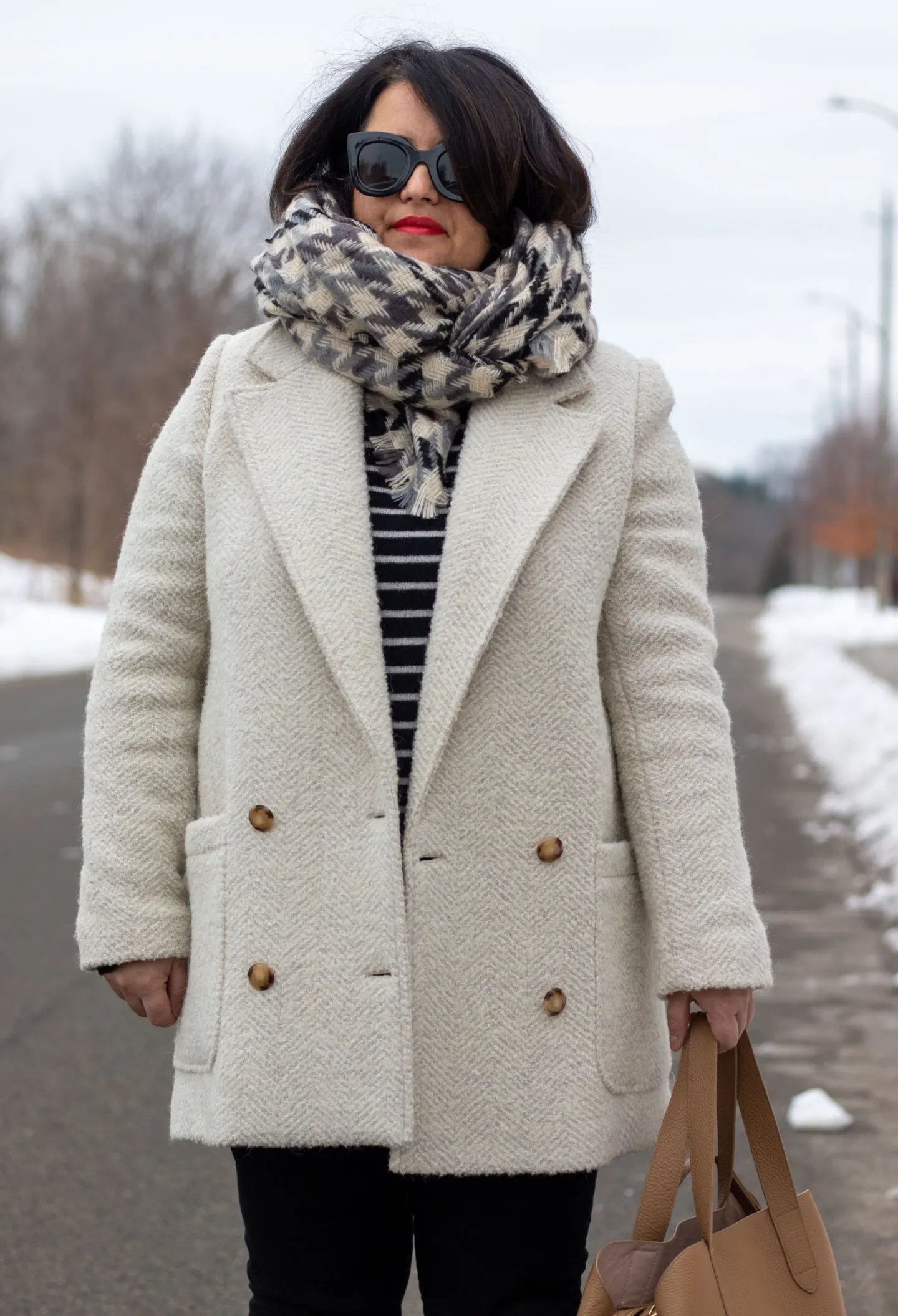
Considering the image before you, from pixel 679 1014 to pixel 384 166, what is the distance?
119 cm

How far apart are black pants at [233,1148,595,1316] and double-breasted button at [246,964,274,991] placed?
0.21 m

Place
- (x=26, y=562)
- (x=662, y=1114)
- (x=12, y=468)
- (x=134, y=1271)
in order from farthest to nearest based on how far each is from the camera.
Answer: (x=26, y=562) → (x=12, y=468) → (x=134, y=1271) → (x=662, y=1114)

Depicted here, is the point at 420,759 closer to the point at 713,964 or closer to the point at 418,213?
the point at 713,964

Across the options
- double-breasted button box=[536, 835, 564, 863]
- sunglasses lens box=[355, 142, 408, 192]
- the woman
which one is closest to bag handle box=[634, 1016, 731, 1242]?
the woman

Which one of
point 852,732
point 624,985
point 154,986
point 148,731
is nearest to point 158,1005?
point 154,986

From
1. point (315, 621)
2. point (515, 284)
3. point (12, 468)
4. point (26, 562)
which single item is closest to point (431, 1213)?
point (315, 621)

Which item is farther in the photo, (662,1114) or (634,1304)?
(662,1114)

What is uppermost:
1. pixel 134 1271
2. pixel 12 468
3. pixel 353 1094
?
pixel 353 1094

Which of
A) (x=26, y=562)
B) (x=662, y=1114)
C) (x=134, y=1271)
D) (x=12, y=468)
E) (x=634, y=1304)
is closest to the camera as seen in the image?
(x=634, y=1304)

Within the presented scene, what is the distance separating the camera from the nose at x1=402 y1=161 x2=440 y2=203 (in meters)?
2.34

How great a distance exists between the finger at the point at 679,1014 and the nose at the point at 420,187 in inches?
43.5

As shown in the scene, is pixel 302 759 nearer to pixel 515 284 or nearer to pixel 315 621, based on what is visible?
pixel 315 621

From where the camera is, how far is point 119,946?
2.27 metres

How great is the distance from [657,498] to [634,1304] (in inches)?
40.5
